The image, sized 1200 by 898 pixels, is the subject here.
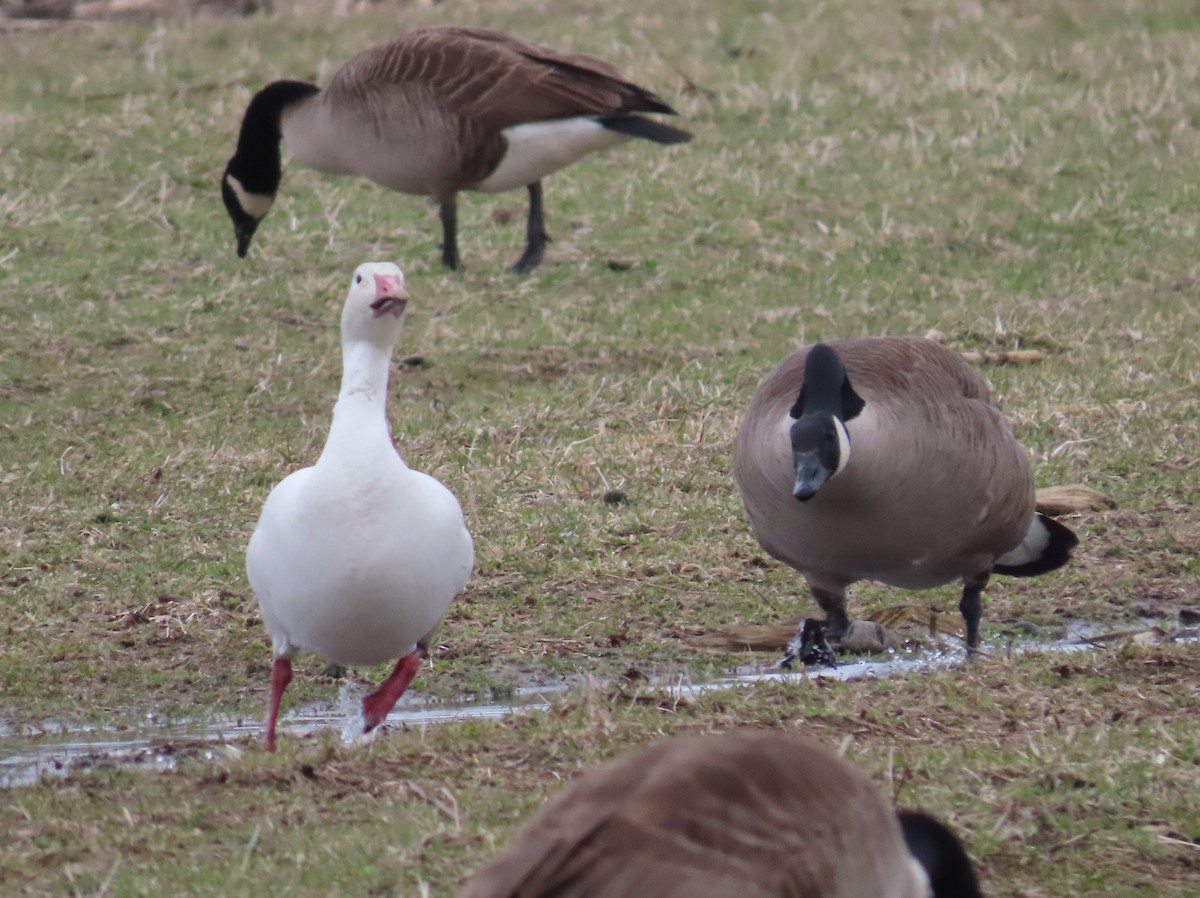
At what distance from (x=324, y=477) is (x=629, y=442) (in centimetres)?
309

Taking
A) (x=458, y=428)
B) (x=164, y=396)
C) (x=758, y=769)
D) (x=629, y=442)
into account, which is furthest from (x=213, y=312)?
(x=758, y=769)

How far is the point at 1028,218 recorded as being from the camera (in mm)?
11062

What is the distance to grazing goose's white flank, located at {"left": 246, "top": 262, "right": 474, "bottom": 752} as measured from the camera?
16.0 feet

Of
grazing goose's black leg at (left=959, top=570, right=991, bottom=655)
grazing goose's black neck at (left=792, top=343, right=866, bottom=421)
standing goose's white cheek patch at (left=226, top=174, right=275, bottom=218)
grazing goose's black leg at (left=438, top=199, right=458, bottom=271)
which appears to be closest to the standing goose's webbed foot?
grazing goose's black leg at (left=959, top=570, right=991, bottom=655)

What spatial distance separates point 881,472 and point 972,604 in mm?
837

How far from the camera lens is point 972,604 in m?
6.07

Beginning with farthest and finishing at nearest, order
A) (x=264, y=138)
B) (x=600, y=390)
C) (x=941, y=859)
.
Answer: (x=264, y=138), (x=600, y=390), (x=941, y=859)

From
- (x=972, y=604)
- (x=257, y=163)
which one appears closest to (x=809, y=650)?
(x=972, y=604)

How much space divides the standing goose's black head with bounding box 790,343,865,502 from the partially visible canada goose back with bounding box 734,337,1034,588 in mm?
93

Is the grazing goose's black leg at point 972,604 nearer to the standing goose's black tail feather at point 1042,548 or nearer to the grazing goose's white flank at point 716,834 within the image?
the standing goose's black tail feather at point 1042,548

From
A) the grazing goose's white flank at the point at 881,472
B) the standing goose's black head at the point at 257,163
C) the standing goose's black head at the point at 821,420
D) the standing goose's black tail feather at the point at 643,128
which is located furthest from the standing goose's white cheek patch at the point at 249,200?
the standing goose's black head at the point at 821,420

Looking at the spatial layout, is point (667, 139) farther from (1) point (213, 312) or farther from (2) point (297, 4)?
(2) point (297, 4)

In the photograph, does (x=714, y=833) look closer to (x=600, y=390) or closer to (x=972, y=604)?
(x=972, y=604)

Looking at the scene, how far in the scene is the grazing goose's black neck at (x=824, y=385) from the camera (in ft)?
17.6
